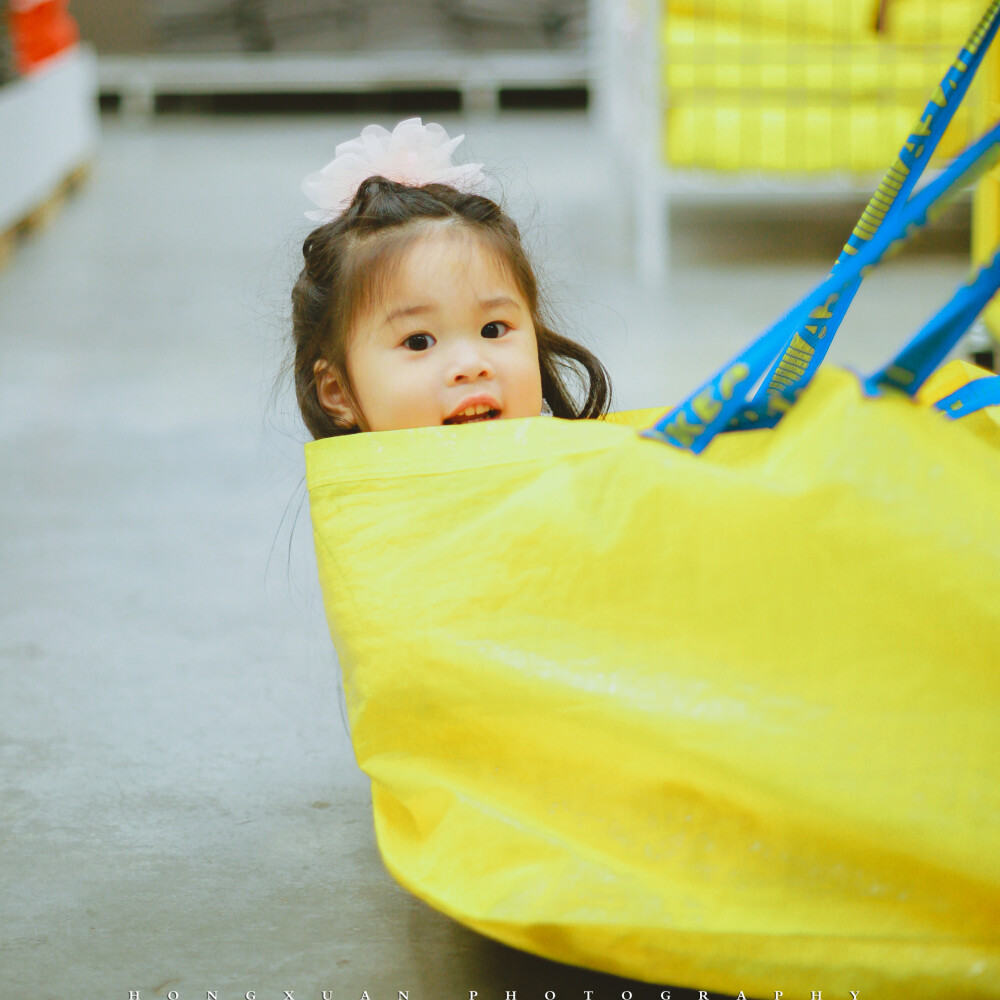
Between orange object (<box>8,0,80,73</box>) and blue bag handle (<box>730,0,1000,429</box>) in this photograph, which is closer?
blue bag handle (<box>730,0,1000,429</box>)

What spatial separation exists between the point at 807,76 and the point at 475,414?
2.10 meters

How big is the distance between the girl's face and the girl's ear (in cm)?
3

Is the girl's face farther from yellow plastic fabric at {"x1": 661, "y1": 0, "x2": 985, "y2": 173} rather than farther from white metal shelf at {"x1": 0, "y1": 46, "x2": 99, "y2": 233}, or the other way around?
white metal shelf at {"x1": 0, "y1": 46, "x2": 99, "y2": 233}

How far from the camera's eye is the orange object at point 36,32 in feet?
11.8

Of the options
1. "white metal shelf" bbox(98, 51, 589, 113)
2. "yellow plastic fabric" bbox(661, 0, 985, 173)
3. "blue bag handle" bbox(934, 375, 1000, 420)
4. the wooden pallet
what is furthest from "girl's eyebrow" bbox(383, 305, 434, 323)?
"white metal shelf" bbox(98, 51, 589, 113)

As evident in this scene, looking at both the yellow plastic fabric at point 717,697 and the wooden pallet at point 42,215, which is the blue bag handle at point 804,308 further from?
the wooden pallet at point 42,215

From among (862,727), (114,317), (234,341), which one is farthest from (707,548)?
(114,317)

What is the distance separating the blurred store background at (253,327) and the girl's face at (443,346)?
21 cm

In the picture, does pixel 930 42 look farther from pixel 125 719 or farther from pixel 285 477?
pixel 125 719

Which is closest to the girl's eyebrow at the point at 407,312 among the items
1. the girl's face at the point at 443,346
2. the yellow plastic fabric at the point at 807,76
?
the girl's face at the point at 443,346

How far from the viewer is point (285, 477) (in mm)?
1891

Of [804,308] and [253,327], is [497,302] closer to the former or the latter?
[804,308]

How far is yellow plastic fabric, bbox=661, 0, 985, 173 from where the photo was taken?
280cm

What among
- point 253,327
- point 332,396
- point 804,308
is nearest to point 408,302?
point 332,396
